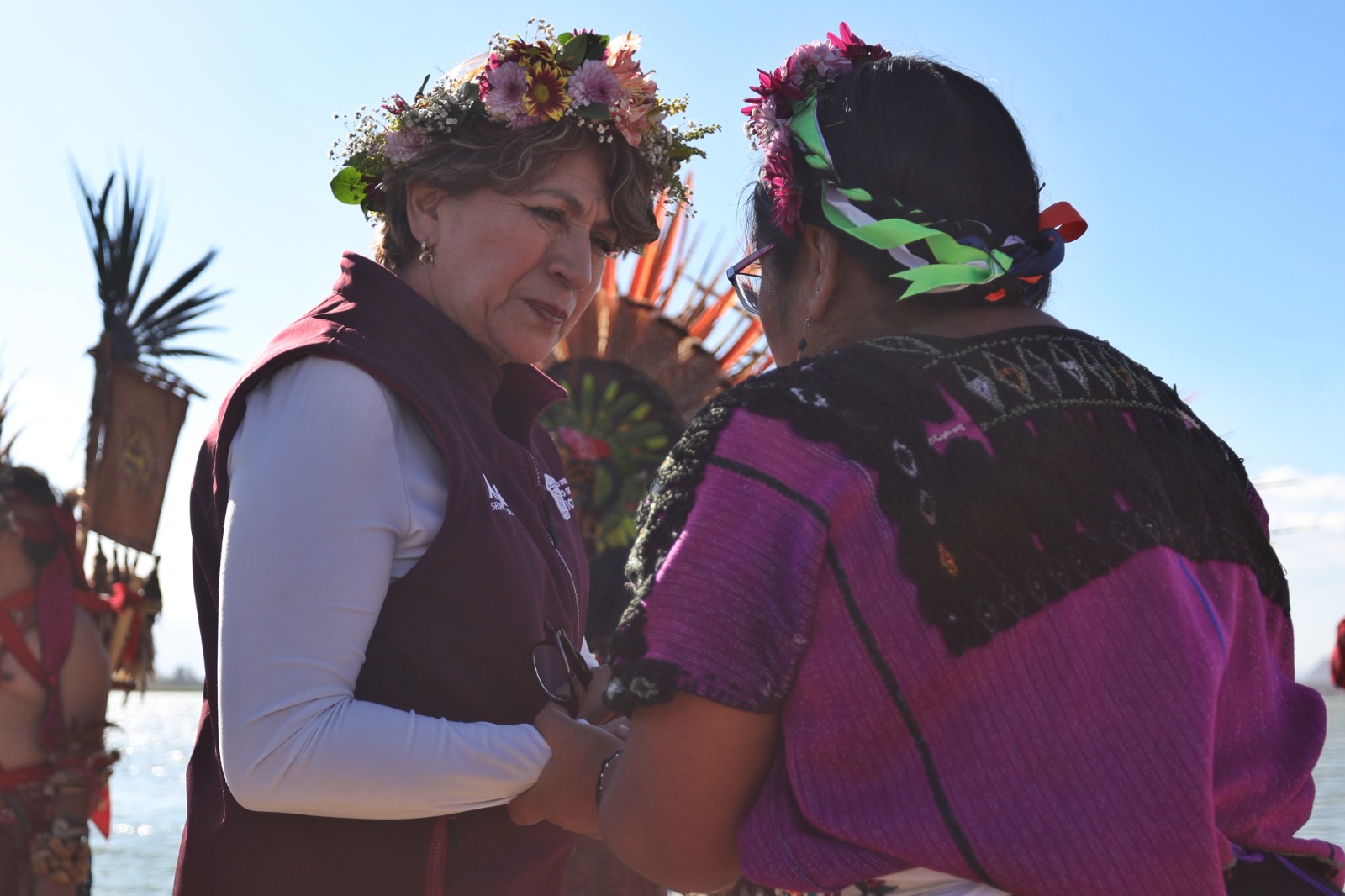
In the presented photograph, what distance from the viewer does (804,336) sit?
1438 mm

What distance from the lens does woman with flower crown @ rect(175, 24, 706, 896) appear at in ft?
4.55

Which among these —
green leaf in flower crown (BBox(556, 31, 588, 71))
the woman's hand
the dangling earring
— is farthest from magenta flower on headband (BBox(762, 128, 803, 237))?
the woman's hand

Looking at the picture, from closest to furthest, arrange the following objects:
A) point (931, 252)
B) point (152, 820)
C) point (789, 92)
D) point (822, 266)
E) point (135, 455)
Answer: point (931, 252) < point (822, 266) < point (789, 92) < point (135, 455) < point (152, 820)

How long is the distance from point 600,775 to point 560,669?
23 cm

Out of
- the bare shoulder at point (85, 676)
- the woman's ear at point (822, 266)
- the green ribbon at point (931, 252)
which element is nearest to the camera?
the green ribbon at point (931, 252)

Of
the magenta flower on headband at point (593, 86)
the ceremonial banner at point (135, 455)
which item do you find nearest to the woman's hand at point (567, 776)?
the magenta flower on headband at point (593, 86)

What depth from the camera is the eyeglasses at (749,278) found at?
1.53 meters

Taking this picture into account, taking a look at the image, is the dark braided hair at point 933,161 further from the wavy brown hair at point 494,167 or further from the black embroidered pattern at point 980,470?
the wavy brown hair at point 494,167

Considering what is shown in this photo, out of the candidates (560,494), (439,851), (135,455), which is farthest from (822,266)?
(135,455)

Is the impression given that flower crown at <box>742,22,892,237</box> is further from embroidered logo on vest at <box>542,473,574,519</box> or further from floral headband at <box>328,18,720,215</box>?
embroidered logo on vest at <box>542,473,574,519</box>

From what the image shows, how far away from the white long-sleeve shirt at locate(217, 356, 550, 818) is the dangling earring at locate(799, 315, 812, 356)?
0.54 m

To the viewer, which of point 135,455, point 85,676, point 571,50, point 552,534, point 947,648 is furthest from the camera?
point 135,455

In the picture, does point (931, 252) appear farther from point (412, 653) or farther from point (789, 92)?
point (412, 653)

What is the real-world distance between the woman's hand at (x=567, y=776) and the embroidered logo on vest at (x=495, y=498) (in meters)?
0.28
